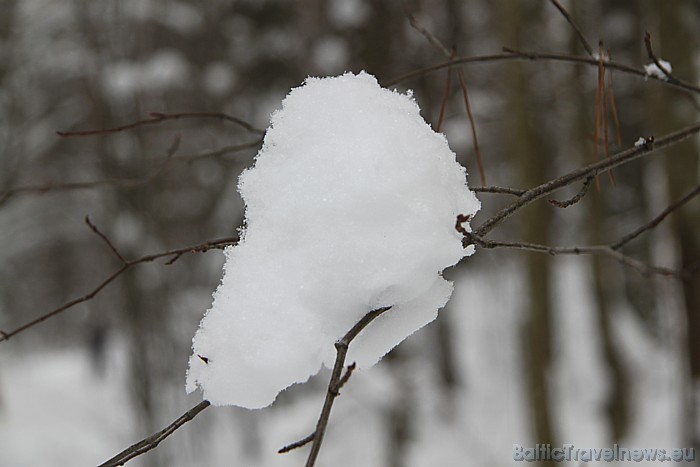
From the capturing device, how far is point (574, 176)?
113 centimetres

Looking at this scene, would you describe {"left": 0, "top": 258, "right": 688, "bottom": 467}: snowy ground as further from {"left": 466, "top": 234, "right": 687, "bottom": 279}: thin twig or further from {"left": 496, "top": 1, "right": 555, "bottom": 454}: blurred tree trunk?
{"left": 466, "top": 234, "right": 687, "bottom": 279}: thin twig

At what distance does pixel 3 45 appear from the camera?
8852mm

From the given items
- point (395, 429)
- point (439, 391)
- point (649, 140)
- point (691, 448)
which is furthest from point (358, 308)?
point (439, 391)

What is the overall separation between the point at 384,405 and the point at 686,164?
436 centimetres

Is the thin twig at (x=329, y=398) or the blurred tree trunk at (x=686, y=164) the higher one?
the blurred tree trunk at (x=686, y=164)

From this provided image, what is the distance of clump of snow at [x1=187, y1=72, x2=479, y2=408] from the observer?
984mm

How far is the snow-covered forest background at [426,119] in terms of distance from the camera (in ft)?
18.1

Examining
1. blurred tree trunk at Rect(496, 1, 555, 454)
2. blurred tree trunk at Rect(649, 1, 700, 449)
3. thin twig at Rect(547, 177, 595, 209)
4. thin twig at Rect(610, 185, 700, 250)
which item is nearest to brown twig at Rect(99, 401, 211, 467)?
thin twig at Rect(547, 177, 595, 209)

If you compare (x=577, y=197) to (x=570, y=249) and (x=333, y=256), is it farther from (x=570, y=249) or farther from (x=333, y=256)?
(x=333, y=256)

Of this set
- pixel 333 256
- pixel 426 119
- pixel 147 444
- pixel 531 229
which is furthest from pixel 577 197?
pixel 426 119

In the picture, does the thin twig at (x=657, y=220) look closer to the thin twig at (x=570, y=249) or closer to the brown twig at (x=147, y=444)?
the thin twig at (x=570, y=249)

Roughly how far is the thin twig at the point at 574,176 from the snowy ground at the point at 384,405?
525cm

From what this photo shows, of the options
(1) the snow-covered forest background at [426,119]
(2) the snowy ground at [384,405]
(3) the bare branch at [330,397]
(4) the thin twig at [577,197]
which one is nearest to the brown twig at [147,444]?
(3) the bare branch at [330,397]

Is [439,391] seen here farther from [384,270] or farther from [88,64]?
[384,270]
